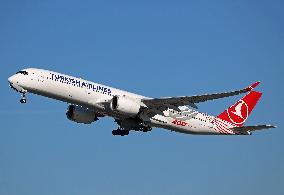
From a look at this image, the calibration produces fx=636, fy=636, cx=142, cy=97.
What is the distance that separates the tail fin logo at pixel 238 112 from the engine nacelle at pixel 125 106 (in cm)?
1384

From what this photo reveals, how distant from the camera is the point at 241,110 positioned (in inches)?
2731

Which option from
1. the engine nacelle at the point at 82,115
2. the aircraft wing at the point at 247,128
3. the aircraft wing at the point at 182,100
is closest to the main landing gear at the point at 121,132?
the engine nacelle at the point at 82,115

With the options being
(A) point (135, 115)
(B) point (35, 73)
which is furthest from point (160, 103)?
(B) point (35, 73)

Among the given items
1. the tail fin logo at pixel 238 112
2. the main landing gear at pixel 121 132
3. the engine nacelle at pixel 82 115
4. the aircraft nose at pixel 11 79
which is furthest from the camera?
the tail fin logo at pixel 238 112

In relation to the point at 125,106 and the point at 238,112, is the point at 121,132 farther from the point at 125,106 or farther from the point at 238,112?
the point at 238,112

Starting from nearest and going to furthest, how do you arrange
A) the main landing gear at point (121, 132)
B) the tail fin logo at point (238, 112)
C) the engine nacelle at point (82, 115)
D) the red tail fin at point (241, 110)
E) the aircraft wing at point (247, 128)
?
the aircraft wing at point (247, 128) → the engine nacelle at point (82, 115) → the main landing gear at point (121, 132) → the red tail fin at point (241, 110) → the tail fin logo at point (238, 112)

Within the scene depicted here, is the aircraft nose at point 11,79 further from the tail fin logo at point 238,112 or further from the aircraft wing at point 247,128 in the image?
the tail fin logo at point 238,112

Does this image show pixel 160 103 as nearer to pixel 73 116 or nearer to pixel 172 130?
pixel 172 130

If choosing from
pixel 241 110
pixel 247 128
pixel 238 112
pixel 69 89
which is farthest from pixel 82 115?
pixel 241 110

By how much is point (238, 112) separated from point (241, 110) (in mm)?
576

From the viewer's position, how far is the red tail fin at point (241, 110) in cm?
6781

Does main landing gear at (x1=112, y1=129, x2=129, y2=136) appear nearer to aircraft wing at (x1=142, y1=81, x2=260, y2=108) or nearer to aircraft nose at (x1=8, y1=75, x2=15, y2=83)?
aircraft wing at (x1=142, y1=81, x2=260, y2=108)

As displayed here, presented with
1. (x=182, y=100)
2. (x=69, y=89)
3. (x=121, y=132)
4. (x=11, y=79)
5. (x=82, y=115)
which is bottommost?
(x=121, y=132)

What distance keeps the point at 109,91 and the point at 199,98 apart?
27.8 ft
